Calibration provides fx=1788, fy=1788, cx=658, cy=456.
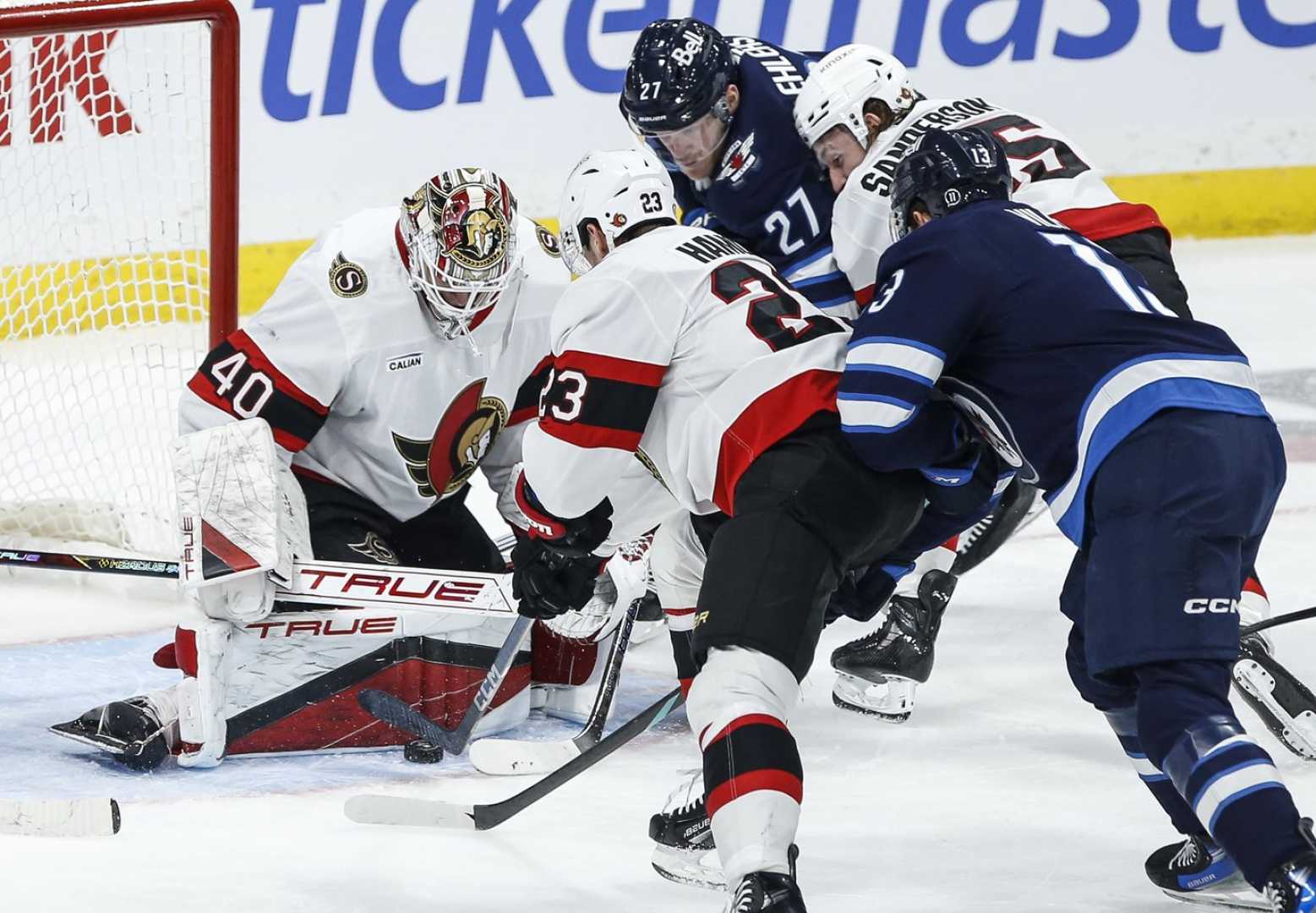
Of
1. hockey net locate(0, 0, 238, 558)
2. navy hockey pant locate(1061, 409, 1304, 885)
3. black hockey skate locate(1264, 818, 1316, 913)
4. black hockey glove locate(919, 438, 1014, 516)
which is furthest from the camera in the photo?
hockey net locate(0, 0, 238, 558)

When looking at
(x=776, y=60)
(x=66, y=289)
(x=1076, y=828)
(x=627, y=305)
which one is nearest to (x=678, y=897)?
(x=1076, y=828)

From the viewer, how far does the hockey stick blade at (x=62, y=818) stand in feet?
8.23

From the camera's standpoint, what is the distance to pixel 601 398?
7.61ft

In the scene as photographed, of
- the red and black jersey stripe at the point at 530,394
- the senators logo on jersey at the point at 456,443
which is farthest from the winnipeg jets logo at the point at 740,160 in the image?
the senators logo on jersey at the point at 456,443

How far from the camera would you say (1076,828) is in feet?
8.80

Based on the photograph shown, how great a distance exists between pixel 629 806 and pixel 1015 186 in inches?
48.7

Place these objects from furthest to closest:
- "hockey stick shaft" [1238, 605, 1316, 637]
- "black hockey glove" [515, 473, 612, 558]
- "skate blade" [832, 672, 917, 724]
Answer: "skate blade" [832, 672, 917, 724], "hockey stick shaft" [1238, 605, 1316, 637], "black hockey glove" [515, 473, 612, 558]

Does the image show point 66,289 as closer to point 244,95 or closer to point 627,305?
point 244,95

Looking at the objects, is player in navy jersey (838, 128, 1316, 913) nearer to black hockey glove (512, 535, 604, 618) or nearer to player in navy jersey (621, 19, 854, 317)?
black hockey glove (512, 535, 604, 618)

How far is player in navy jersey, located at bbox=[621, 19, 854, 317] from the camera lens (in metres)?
3.44

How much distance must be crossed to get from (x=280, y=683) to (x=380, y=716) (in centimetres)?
18

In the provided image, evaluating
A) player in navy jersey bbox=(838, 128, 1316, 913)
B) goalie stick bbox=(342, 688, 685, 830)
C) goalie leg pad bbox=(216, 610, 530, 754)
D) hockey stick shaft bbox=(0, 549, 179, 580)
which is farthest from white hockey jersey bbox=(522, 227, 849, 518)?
hockey stick shaft bbox=(0, 549, 179, 580)

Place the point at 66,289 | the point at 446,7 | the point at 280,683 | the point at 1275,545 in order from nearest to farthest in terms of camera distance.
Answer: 1. the point at 280,683
2. the point at 1275,545
3. the point at 66,289
4. the point at 446,7

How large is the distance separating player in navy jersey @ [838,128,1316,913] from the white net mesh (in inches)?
86.0
